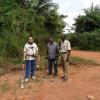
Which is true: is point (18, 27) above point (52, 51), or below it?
above

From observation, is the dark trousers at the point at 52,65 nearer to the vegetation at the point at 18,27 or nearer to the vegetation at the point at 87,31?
the vegetation at the point at 18,27

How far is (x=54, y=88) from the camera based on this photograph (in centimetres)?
1175

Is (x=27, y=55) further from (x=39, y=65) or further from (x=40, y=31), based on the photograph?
(x=40, y=31)

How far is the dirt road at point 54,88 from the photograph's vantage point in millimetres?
11062

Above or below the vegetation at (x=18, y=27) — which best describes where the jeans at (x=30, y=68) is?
below

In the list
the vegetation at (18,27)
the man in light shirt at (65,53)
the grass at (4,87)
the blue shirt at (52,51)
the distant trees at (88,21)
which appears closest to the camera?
the grass at (4,87)

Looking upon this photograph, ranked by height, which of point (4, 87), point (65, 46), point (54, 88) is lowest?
point (4, 87)

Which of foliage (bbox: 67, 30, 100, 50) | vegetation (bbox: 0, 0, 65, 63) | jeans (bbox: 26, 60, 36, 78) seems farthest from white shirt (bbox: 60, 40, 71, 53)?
foliage (bbox: 67, 30, 100, 50)

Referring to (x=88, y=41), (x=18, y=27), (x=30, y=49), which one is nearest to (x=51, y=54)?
(x=30, y=49)

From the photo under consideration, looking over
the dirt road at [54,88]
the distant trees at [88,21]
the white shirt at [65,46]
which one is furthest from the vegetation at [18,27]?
the distant trees at [88,21]

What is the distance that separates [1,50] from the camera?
622 inches

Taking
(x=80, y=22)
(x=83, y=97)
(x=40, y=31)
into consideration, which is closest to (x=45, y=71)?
(x=83, y=97)

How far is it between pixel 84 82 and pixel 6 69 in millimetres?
3744

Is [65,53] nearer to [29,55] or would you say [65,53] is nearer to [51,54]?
[51,54]
